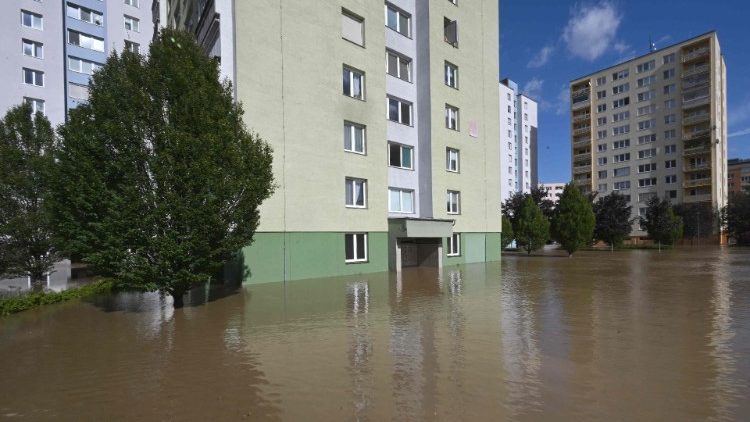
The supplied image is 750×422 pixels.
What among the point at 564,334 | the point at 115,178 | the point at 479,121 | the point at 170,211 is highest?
the point at 479,121

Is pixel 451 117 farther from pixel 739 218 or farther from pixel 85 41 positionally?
pixel 739 218

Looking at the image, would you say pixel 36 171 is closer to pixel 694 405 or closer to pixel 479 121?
pixel 694 405

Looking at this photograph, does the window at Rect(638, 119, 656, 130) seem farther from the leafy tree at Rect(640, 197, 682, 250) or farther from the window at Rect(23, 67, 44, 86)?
the window at Rect(23, 67, 44, 86)

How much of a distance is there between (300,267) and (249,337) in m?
10.4

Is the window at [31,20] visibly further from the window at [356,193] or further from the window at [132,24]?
the window at [356,193]

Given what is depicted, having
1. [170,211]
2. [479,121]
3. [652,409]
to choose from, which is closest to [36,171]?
[170,211]

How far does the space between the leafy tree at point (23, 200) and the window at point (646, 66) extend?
87.5 metres

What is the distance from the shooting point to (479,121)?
94.4ft

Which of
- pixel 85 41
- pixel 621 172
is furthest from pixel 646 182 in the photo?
pixel 85 41

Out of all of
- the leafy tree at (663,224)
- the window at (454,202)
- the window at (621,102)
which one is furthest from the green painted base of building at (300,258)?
the window at (621,102)

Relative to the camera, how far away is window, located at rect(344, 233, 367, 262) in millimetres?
A: 21391

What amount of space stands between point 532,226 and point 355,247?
24.1 meters

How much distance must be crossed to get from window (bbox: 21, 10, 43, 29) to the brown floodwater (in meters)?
38.1

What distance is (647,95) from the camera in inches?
2987
